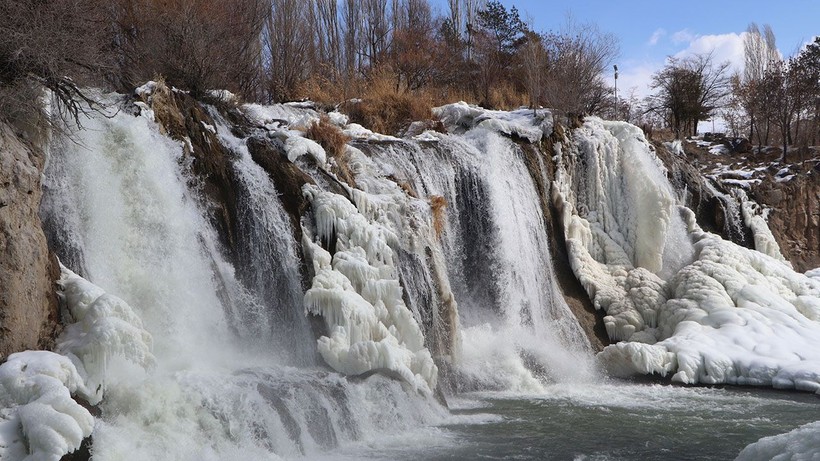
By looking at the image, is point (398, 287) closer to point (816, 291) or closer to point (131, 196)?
point (131, 196)

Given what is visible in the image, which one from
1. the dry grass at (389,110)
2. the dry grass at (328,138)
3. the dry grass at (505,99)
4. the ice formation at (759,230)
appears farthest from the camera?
the dry grass at (505,99)

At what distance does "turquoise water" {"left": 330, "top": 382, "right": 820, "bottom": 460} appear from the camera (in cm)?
756

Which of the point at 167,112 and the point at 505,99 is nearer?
the point at 167,112

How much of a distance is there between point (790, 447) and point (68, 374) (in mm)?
5459

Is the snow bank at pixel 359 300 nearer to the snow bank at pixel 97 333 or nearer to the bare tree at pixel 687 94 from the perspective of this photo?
the snow bank at pixel 97 333

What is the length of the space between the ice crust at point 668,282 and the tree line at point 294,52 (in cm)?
221

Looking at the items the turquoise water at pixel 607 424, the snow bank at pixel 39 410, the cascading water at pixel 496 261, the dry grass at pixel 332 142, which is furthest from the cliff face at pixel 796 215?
the snow bank at pixel 39 410

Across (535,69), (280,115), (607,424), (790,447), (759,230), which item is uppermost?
(535,69)

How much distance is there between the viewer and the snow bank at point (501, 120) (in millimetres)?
15508

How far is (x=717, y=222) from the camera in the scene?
17453 mm

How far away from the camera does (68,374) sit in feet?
20.7

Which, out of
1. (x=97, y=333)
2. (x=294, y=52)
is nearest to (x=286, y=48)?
(x=294, y=52)

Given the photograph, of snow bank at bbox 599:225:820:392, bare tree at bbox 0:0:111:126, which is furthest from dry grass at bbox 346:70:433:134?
bare tree at bbox 0:0:111:126

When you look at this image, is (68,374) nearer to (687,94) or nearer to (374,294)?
(374,294)
